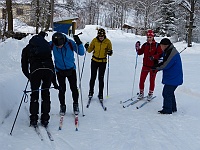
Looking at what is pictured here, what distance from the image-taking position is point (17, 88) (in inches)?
271

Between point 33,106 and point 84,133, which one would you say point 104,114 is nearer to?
point 84,133

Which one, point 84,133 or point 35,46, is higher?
point 35,46

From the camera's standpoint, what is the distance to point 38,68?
4.68 meters

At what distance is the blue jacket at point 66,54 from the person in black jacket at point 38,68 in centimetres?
55

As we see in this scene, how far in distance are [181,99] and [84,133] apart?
3842mm

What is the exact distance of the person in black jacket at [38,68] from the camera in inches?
182

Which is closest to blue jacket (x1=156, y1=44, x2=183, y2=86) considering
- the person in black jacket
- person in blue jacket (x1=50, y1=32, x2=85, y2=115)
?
person in blue jacket (x1=50, y1=32, x2=85, y2=115)

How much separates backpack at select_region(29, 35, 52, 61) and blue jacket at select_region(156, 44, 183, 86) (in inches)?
104

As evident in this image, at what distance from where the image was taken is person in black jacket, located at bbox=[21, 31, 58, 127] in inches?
182

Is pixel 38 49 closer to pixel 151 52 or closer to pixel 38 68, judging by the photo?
pixel 38 68

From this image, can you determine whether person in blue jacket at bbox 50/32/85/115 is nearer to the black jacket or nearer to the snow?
the black jacket

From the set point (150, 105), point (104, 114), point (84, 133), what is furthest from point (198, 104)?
point (84, 133)

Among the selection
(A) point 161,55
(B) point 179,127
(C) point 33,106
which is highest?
(A) point 161,55

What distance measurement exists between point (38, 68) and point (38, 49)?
337mm
